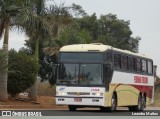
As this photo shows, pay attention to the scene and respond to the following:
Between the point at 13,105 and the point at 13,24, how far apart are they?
16.8 ft

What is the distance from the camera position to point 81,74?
31062 millimetres

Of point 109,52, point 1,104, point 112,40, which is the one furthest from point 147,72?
point 112,40

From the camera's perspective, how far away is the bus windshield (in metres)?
31.0

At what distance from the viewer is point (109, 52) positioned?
105ft

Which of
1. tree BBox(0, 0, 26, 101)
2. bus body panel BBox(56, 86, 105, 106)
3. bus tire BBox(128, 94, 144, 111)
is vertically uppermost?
tree BBox(0, 0, 26, 101)

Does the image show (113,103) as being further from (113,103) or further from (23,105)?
(23,105)

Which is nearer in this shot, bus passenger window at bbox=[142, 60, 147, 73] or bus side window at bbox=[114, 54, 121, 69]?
bus side window at bbox=[114, 54, 121, 69]

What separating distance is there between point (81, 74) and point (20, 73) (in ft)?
22.4

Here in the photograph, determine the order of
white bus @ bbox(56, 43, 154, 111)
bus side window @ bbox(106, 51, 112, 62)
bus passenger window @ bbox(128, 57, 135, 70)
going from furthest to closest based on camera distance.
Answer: bus passenger window @ bbox(128, 57, 135, 70) → bus side window @ bbox(106, 51, 112, 62) → white bus @ bbox(56, 43, 154, 111)

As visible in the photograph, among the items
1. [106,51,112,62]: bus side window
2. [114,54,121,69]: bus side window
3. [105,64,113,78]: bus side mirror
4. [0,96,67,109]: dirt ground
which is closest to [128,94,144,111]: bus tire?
[114,54,121,69]: bus side window

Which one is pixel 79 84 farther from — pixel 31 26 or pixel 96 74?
pixel 31 26

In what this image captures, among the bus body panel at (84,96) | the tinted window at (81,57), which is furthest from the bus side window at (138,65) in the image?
the bus body panel at (84,96)

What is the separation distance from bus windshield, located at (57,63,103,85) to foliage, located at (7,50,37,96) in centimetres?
584

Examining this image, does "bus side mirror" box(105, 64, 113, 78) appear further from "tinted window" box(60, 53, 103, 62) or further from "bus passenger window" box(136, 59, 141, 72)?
"bus passenger window" box(136, 59, 141, 72)
